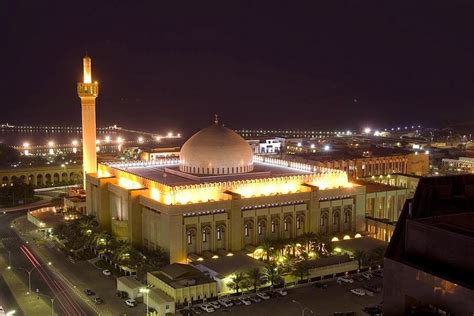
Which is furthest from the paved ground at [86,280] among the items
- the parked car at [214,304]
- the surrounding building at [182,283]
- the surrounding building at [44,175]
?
the surrounding building at [44,175]

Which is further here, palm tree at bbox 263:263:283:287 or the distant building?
the distant building

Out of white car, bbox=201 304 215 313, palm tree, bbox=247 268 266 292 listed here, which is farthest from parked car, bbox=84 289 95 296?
palm tree, bbox=247 268 266 292

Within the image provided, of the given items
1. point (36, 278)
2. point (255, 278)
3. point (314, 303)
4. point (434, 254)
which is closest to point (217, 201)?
point (255, 278)

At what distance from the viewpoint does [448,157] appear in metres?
118

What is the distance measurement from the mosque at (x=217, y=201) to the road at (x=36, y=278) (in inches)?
362

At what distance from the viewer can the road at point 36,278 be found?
152 ft

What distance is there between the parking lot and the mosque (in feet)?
32.5

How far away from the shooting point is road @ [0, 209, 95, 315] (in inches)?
1829

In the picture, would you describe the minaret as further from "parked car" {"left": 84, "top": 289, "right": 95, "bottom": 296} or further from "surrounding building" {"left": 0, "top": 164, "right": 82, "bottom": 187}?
"parked car" {"left": 84, "top": 289, "right": 95, "bottom": 296}

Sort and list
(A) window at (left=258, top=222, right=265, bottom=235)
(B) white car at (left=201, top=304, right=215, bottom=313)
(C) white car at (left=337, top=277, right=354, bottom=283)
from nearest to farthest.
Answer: (B) white car at (left=201, top=304, right=215, bottom=313) < (C) white car at (left=337, top=277, right=354, bottom=283) < (A) window at (left=258, top=222, right=265, bottom=235)

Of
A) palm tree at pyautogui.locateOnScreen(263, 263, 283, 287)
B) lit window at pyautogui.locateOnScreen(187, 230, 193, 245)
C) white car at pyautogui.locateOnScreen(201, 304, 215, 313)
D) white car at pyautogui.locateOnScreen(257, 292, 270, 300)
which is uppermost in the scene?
lit window at pyautogui.locateOnScreen(187, 230, 193, 245)

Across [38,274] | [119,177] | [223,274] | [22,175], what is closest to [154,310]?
[223,274]

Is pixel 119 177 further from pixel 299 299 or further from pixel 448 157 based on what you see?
pixel 448 157

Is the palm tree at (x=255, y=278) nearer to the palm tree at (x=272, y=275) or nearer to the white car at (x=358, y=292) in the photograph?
the palm tree at (x=272, y=275)
